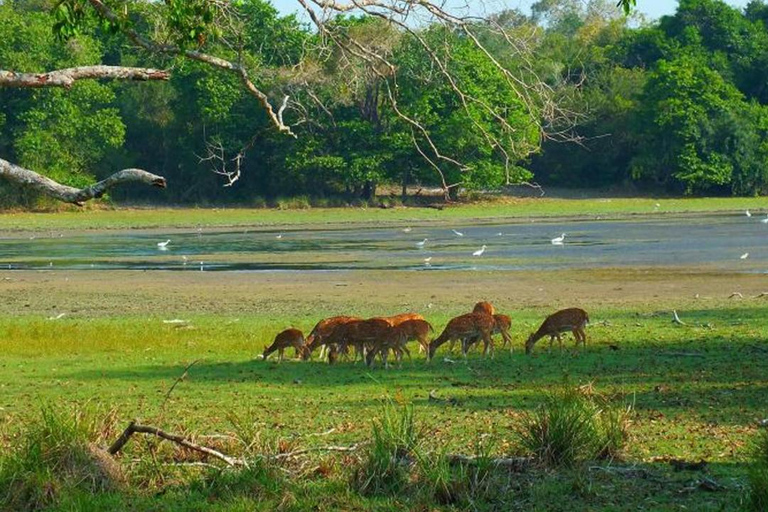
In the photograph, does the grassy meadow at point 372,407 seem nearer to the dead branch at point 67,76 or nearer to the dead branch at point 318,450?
the dead branch at point 318,450

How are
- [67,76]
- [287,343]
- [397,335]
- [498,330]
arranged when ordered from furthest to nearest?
[498,330] < [287,343] < [397,335] < [67,76]

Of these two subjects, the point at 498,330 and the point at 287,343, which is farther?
the point at 498,330

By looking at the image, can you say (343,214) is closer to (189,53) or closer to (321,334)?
(321,334)

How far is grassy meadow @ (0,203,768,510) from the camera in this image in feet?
30.9

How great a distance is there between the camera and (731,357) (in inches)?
639

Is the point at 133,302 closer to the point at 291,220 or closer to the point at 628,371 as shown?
the point at 628,371

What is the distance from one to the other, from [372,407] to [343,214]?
50201 mm

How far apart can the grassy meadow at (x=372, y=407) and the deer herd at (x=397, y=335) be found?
27 cm

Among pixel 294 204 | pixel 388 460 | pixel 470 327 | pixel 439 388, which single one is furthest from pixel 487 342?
Answer: pixel 294 204

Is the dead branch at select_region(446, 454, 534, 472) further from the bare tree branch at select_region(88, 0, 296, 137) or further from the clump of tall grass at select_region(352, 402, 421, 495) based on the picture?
the bare tree branch at select_region(88, 0, 296, 137)

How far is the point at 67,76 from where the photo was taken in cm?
904

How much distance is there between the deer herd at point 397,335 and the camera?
16531 mm

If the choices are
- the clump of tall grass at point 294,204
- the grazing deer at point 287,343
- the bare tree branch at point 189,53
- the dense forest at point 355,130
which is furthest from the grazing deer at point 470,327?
the clump of tall grass at point 294,204

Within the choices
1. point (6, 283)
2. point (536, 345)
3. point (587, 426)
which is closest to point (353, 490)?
point (587, 426)
